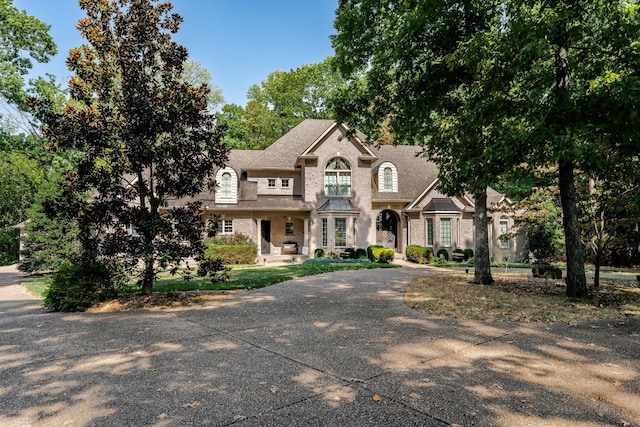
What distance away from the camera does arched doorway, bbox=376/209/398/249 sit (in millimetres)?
28359

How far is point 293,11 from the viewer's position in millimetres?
13062

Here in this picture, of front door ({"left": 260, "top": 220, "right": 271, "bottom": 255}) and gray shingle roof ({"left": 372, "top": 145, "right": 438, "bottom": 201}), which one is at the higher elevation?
gray shingle roof ({"left": 372, "top": 145, "right": 438, "bottom": 201})

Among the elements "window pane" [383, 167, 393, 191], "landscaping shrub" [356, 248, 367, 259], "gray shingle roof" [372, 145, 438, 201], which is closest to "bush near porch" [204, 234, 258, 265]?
"landscaping shrub" [356, 248, 367, 259]

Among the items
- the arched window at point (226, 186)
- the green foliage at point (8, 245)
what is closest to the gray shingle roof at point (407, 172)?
the arched window at point (226, 186)

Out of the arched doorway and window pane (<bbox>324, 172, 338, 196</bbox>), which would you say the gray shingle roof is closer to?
the arched doorway

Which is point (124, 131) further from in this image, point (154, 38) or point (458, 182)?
point (458, 182)

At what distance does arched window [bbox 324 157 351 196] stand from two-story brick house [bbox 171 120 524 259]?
0.22 feet

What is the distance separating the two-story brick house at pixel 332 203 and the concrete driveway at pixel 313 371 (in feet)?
56.4

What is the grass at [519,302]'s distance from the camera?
8.01m

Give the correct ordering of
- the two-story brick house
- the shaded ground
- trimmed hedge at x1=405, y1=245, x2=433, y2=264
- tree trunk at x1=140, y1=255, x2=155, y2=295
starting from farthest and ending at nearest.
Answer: the two-story brick house < trimmed hedge at x1=405, y1=245, x2=433, y2=264 < tree trunk at x1=140, y1=255, x2=155, y2=295 < the shaded ground

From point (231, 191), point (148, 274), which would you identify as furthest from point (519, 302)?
point (231, 191)

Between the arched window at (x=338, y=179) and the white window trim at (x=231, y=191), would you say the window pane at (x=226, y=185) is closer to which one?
the white window trim at (x=231, y=191)

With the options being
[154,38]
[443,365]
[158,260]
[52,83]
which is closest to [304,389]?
[443,365]

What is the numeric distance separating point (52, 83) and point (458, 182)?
101ft
